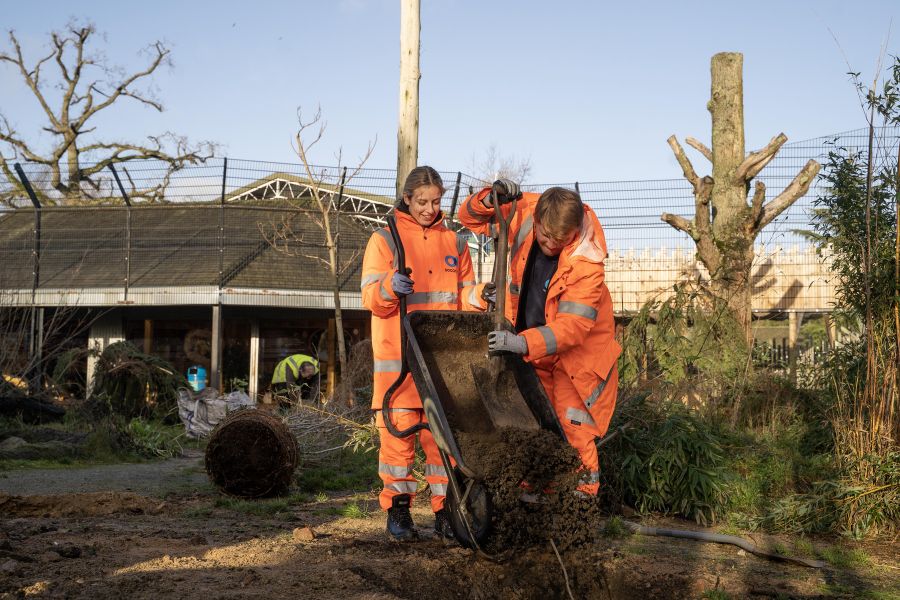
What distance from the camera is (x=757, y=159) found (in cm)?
1084

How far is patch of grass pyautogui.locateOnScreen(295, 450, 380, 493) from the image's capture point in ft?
24.9

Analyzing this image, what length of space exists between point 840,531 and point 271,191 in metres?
13.8

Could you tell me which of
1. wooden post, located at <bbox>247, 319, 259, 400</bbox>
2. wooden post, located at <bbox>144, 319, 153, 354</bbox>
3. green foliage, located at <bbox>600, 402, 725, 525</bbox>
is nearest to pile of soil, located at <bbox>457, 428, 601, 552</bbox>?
green foliage, located at <bbox>600, 402, 725, 525</bbox>

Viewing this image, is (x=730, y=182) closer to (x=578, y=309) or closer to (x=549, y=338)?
(x=578, y=309)

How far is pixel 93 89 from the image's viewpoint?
95.9 ft

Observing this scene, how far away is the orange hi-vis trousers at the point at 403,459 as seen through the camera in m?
5.05

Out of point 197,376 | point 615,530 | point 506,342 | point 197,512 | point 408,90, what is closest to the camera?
point 506,342

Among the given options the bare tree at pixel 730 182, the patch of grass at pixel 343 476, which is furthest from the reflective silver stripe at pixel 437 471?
the bare tree at pixel 730 182

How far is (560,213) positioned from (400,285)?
94cm

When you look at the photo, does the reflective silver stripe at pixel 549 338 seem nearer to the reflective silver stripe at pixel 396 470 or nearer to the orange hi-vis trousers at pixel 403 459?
the orange hi-vis trousers at pixel 403 459


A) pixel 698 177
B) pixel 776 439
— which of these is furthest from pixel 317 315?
pixel 776 439

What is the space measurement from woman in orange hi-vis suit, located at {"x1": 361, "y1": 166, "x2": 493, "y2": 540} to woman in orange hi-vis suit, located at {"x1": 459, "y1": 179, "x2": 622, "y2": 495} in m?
0.33

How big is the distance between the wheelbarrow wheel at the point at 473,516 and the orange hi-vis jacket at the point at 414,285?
3.39 feet

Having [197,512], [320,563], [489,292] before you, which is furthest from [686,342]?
[320,563]
